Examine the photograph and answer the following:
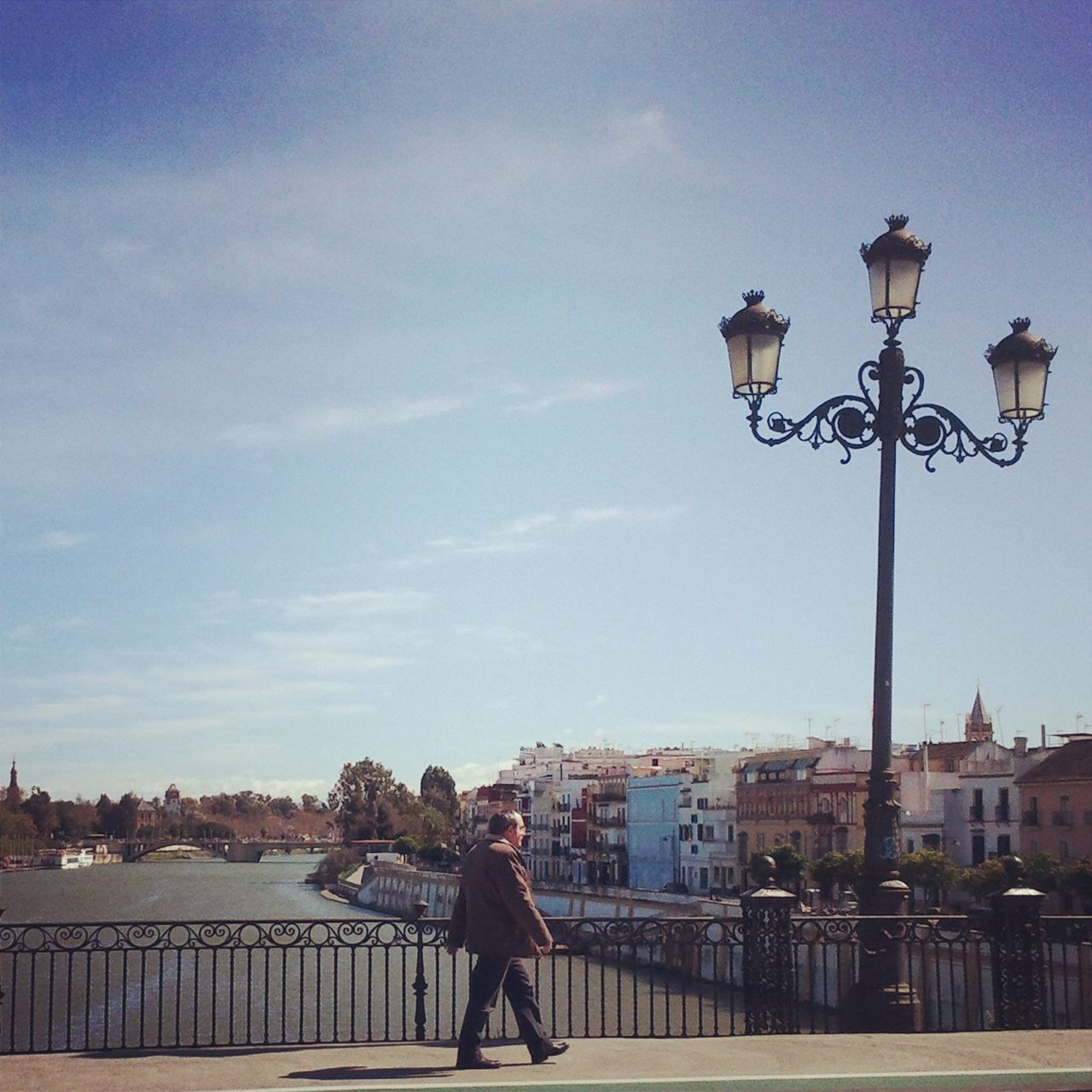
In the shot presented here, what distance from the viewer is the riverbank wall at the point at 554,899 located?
58.1 m

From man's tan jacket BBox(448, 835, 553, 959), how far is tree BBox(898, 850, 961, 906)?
148 ft

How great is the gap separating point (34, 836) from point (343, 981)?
15610cm

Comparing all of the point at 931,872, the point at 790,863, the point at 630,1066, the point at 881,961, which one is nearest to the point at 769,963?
the point at 881,961

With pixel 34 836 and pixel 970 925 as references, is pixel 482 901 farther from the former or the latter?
pixel 34 836

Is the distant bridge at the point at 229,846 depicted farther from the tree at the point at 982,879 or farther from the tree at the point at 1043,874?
the tree at the point at 1043,874

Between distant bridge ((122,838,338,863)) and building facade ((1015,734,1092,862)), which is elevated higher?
building facade ((1015,734,1092,862))

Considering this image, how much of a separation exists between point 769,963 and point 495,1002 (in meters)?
2.38

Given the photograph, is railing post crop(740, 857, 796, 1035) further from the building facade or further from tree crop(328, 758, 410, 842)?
tree crop(328, 758, 410, 842)

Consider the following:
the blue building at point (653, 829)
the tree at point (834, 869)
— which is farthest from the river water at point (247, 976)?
the blue building at point (653, 829)

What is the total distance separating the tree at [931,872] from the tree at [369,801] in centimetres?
11855

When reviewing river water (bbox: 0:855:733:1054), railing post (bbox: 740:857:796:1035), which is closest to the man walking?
river water (bbox: 0:855:733:1054)

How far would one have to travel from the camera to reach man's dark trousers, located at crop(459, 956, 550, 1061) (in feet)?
27.3

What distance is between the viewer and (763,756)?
78125mm

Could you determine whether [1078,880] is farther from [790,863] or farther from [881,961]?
[881,961]
